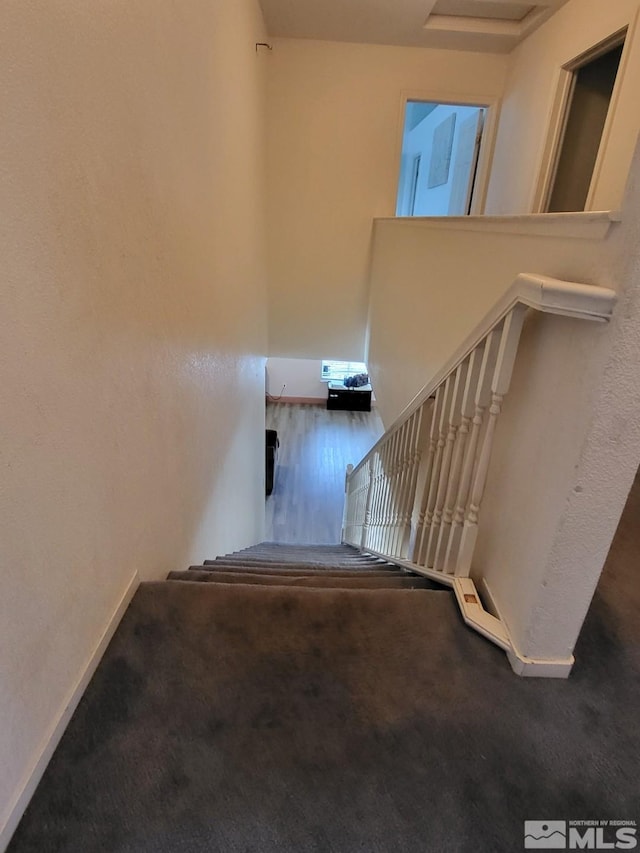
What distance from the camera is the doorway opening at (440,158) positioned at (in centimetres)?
478

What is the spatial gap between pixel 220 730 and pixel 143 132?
1.49 meters

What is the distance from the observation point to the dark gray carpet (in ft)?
2.89

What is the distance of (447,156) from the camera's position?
18.7 feet

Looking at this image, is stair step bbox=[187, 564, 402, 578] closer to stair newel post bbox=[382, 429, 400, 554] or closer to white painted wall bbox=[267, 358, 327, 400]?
stair newel post bbox=[382, 429, 400, 554]

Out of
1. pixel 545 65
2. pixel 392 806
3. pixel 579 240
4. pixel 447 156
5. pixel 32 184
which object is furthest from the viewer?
pixel 447 156

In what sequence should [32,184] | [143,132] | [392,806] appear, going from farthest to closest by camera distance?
[143,132]
[392,806]
[32,184]

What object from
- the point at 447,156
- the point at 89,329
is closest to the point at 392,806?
the point at 89,329

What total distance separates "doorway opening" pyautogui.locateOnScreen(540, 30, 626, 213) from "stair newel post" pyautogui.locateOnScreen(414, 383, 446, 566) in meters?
2.53

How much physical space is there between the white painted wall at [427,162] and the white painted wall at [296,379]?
3416 millimetres

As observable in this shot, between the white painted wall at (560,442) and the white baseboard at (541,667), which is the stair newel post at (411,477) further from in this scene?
the white baseboard at (541,667)

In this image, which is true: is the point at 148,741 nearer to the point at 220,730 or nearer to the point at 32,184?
the point at 220,730

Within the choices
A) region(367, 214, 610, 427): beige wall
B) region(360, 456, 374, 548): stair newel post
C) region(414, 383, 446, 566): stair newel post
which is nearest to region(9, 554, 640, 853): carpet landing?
region(414, 383, 446, 566): stair newel post

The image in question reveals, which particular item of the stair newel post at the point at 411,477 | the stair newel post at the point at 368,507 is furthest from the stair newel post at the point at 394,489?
the stair newel post at the point at 368,507

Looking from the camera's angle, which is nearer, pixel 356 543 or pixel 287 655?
pixel 287 655
